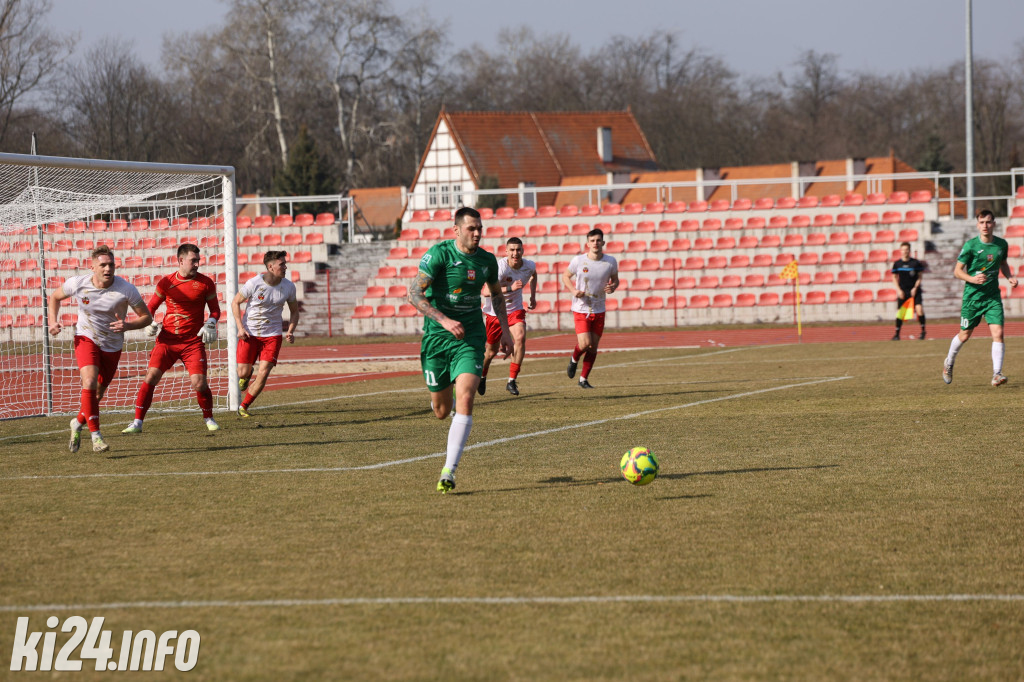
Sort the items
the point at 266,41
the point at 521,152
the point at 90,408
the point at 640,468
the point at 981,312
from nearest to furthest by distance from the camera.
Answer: the point at 640,468 < the point at 90,408 < the point at 981,312 < the point at 266,41 < the point at 521,152

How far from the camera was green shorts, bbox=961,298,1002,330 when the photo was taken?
13.2 m

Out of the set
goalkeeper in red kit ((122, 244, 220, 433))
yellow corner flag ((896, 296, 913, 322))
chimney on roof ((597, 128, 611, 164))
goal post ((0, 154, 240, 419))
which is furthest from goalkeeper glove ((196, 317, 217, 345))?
chimney on roof ((597, 128, 611, 164))

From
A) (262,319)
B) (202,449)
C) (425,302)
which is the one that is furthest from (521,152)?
(425,302)

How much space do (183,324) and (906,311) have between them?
646 inches

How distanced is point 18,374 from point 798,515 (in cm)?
1850

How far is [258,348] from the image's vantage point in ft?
43.6

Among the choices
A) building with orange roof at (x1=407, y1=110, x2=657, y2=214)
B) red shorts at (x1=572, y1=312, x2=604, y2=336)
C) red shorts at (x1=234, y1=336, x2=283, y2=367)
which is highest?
building with orange roof at (x1=407, y1=110, x2=657, y2=214)

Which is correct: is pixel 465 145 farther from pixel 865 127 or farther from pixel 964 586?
pixel 964 586

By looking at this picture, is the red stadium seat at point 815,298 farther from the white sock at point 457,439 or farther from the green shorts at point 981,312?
the white sock at point 457,439

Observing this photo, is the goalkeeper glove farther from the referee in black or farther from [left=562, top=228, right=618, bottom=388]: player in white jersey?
the referee in black

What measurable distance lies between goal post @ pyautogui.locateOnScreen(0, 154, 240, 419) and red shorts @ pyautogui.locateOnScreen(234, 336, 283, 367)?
1.49ft

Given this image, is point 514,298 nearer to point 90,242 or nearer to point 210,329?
point 210,329

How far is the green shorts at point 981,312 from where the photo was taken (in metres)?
13.2

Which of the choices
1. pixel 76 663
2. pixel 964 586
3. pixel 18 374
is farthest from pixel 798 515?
pixel 18 374
